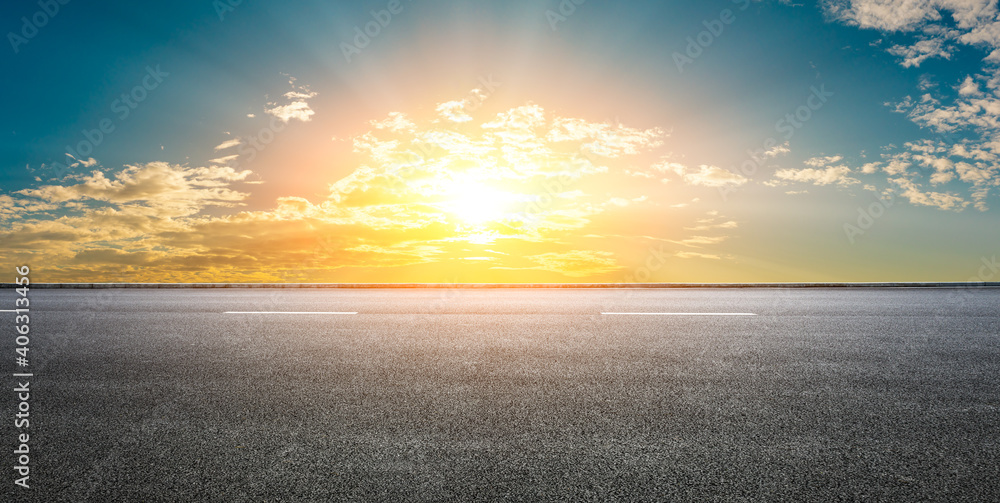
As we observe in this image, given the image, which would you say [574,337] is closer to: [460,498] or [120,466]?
[460,498]

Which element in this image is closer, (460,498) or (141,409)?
(460,498)

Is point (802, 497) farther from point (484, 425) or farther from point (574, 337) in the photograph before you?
point (574, 337)

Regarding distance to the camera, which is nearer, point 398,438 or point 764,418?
point 398,438

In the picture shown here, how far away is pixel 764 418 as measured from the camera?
3260mm

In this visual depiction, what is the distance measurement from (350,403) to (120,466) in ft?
4.42

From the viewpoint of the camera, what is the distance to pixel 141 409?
3564 mm

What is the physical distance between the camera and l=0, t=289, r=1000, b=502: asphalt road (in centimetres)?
242

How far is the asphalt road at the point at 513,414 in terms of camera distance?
242cm

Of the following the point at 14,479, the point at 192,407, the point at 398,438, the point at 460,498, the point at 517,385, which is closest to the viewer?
the point at 460,498

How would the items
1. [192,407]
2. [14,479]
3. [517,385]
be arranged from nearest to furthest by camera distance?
[14,479] → [192,407] → [517,385]

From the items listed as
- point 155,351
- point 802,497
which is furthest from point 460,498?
point 155,351

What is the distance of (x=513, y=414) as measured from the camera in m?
3.33

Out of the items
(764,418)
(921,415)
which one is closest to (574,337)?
(764,418)

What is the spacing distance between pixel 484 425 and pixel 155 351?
4.46 metres
